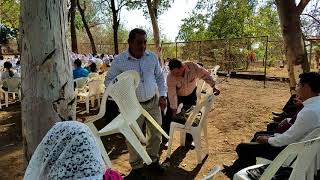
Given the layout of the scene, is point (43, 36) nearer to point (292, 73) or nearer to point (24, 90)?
point (24, 90)

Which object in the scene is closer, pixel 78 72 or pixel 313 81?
pixel 313 81

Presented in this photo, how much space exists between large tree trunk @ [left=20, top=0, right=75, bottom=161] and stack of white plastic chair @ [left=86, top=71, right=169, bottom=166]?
1.11 m

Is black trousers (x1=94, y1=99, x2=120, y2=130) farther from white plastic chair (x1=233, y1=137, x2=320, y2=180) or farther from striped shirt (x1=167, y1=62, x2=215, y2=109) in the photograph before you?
white plastic chair (x1=233, y1=137, x2=320, y2=180)

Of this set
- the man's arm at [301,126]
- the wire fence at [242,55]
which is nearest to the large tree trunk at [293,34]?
the man's arm at [301,126]

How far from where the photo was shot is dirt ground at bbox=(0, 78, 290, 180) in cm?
541

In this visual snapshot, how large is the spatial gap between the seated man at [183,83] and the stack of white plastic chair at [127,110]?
1.13 metres

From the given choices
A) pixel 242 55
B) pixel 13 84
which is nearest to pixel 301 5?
pixel 13 84

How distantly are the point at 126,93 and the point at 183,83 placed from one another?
1.81 metres

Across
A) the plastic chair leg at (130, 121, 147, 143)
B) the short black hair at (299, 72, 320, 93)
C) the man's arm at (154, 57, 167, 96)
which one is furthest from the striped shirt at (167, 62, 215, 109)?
the short black hair at (299, 72, 320, 93)

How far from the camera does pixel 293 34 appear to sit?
5648mm

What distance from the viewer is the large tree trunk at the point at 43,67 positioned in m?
3.08

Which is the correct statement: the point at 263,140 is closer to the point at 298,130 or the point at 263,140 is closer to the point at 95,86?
the point at 298,130

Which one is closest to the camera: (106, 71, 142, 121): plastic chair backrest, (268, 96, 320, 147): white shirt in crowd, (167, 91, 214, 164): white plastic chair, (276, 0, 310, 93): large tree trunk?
(268, 96, 320, 147): white shirt in crowd

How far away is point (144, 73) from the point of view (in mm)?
4730
